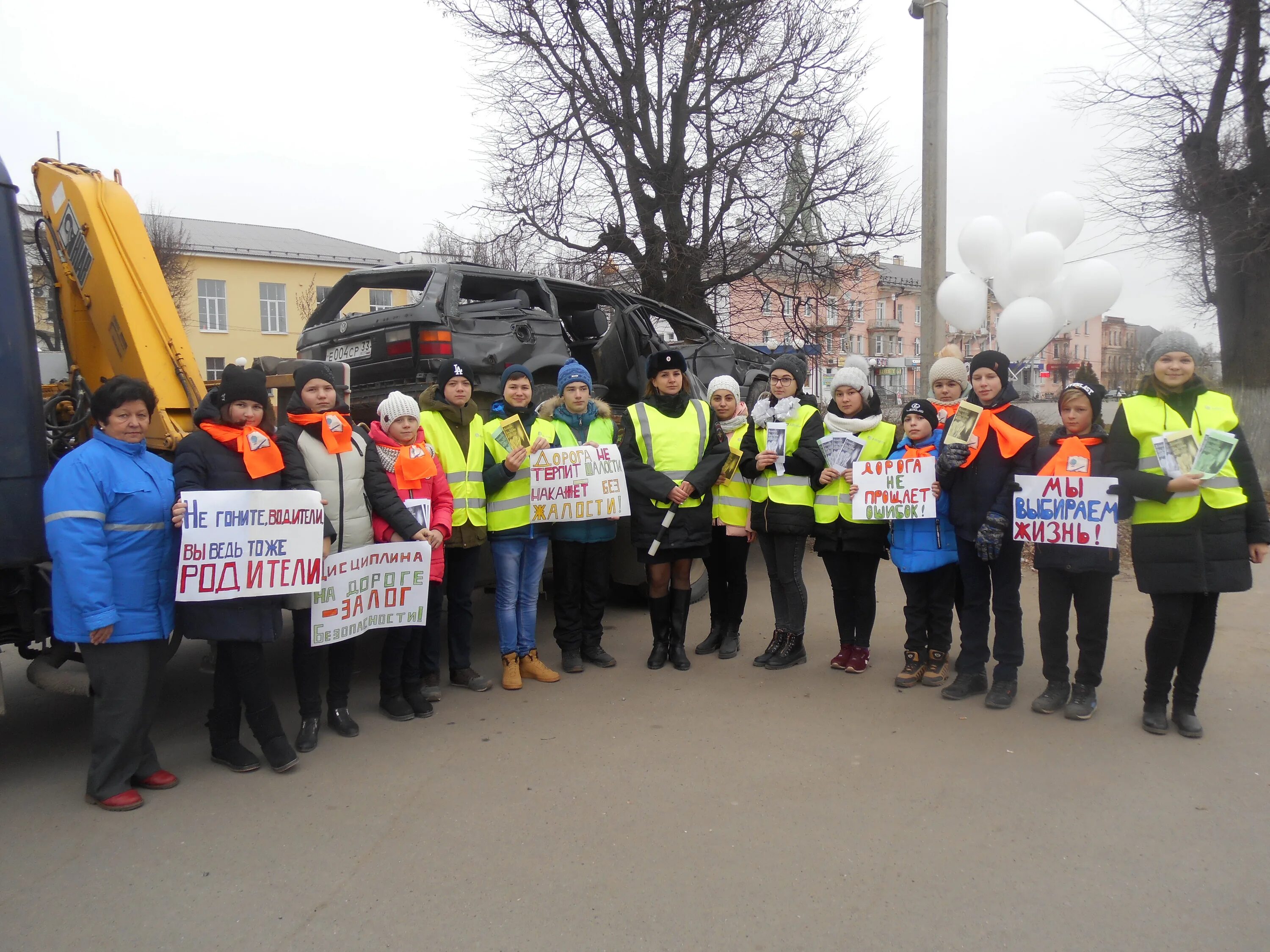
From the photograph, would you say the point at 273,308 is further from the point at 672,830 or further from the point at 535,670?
the point at 672,830

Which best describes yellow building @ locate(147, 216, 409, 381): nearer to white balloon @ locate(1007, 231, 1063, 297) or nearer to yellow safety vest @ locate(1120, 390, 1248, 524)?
white balloon @ locate(1007, 231, 1063, 297)

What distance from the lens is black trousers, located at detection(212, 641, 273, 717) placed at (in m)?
3.93

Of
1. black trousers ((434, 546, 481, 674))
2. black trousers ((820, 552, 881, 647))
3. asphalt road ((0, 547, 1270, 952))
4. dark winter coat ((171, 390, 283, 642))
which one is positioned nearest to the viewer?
asphalt road ((0, 547, 1270, 952))

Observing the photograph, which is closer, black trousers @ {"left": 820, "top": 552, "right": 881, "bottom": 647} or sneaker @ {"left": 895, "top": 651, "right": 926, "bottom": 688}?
sneaker @ {"left": 895, "top": 651, "right": 926, "bottom": 688}

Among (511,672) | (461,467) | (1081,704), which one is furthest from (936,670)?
(461,467)

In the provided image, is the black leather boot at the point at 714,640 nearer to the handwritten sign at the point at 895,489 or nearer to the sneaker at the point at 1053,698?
the handwritten sign at the point at 895,489

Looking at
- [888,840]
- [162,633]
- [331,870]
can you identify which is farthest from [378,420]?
[888,840]

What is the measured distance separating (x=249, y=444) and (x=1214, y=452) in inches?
177

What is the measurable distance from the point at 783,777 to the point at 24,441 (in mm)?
3649

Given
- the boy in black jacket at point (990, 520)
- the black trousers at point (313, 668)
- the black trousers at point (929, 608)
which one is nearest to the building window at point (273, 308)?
the black trousers at point (313, 668)

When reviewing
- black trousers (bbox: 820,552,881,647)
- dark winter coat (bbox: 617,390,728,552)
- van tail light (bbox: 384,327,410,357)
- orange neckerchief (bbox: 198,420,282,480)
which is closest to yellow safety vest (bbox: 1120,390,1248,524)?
black trousers (bbox: 820,552,881,647)

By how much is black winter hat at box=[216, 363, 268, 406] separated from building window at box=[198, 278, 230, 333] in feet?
126

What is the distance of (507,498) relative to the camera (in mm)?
5090

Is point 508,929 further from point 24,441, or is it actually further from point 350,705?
point 24,441
